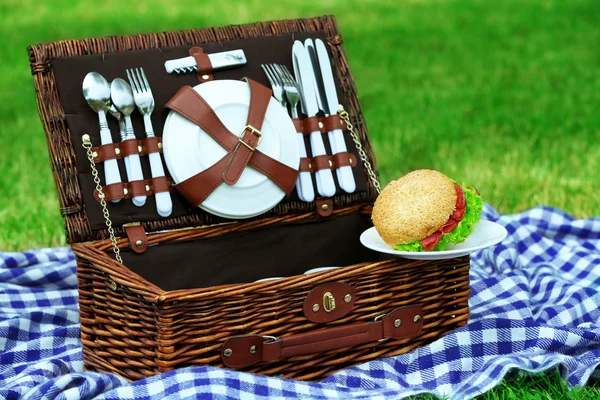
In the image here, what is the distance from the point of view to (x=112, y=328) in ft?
5.85

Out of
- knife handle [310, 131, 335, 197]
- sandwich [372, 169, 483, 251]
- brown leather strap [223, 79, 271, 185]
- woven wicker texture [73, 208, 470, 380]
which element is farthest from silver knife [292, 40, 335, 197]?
woven wicker texture [73, 208, 470, 380]

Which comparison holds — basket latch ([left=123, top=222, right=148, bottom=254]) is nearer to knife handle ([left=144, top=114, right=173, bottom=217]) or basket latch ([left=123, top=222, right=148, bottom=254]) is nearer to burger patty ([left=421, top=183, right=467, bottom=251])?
knife handle ([left=144, top=114, right=173, bottom=217])

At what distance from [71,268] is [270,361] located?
866mm

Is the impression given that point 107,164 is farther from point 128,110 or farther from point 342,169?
point 342,169

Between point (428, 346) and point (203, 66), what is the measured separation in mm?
804

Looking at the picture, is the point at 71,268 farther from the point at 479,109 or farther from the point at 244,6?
the point at 244,6

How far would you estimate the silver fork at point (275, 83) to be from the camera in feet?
7.14

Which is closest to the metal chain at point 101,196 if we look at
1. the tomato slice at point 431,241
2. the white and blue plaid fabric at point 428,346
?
the white and blue plaid fabric at point 428,346

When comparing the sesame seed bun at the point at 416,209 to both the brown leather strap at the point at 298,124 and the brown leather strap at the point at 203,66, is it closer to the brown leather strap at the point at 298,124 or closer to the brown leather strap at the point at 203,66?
the brown leather strap at the point at 298,124

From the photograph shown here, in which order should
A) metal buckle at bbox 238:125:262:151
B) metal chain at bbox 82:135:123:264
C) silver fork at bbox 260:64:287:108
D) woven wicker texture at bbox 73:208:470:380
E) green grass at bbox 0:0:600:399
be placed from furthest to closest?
1. green grass at bbox 0:0:600:399
2. silver fork at bbox 260:64:287:108
3. metal buckle at bbox 238:125:262:151
4. metal chain at bbox 82:135:123:264
5. woven wicker texture at bbox 73:208:470:380

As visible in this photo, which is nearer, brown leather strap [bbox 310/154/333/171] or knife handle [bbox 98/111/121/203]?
knife handle [bbox 98/111/121/203]

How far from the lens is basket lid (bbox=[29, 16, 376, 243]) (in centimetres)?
198

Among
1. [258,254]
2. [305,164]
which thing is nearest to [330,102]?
[305,164]

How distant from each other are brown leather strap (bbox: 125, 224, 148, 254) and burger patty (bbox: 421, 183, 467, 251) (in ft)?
2.00
